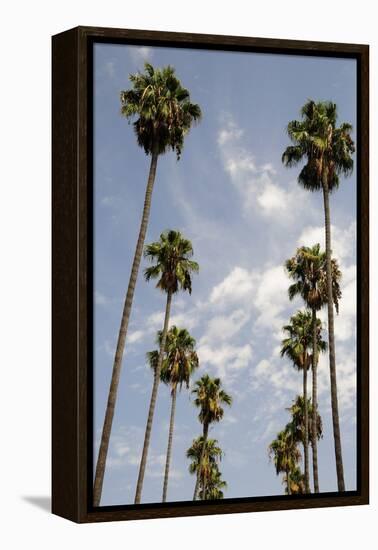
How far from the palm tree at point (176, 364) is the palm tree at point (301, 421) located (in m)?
1.16

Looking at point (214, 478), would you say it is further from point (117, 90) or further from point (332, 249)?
point (117, 90)

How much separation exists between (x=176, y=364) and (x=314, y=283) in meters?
1.84

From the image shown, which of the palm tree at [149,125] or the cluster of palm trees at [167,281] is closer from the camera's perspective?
the palm tree at [149,125]

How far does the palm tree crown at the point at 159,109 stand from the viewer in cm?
1675

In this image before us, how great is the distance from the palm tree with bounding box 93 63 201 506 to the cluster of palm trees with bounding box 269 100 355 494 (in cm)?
120

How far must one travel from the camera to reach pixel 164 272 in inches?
664

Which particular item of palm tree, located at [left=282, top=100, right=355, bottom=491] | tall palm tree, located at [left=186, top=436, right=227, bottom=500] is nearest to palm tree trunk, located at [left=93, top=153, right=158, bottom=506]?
tall palm tree, located at [left=186, top=436, right=227, bottom=500]

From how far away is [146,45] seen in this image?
16.8 m

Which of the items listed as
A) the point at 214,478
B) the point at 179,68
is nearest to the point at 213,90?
the point at 179,68

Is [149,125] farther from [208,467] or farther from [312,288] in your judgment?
[208,467]

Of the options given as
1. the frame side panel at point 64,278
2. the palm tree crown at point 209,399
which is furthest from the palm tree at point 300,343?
the frame side panel at point 64,278

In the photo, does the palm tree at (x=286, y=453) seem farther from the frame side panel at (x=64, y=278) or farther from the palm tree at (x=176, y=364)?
the frame side panel at (x=64, y=278)

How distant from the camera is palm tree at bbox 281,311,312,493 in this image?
57.4 ft

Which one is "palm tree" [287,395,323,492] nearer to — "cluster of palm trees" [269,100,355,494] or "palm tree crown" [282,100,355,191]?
"cluster of palm trees" [269,100,355,494]
